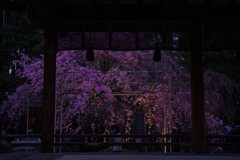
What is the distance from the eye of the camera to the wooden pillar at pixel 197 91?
6242 millimetres

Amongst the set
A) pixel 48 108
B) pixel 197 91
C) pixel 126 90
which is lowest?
pixel 48 108

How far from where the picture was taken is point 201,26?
639 centimetres

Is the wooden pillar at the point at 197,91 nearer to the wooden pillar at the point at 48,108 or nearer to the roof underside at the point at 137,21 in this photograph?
the roof underside at the point at 137,21

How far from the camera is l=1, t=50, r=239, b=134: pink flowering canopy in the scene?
952cm

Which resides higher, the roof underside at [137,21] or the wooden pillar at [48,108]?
the roof underside at [137,21]

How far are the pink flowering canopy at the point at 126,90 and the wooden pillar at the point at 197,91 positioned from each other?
2943 mm

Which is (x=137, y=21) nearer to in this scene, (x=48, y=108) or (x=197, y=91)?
(x=197, y=91)

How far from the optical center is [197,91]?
6.30m

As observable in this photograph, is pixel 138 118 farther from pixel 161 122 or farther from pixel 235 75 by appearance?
pixel 235 75

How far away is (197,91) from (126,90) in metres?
4.01

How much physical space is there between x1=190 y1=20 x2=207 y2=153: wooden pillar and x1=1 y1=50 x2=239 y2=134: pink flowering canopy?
2.94 m

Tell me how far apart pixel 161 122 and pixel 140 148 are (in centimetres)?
245

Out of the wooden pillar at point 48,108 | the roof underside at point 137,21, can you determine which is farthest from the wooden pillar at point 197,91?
the wooden pillar at point 48,108

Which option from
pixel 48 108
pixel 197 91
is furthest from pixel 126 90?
pixel 48 108
